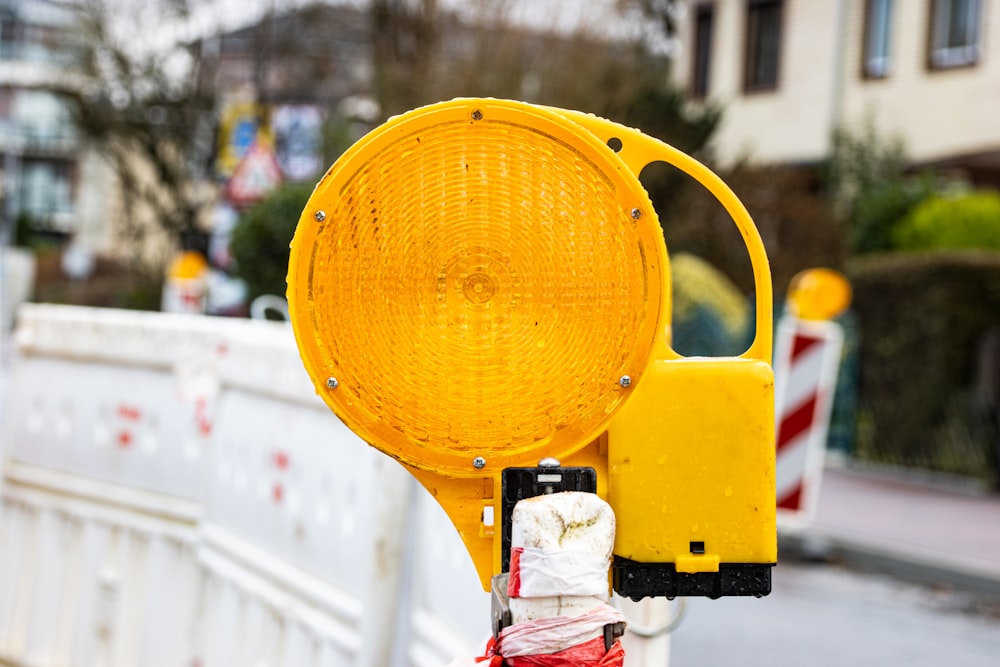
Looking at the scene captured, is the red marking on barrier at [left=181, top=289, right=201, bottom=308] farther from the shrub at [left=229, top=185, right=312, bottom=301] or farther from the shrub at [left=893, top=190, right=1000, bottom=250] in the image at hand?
the shrub at [left=893, top=190, right=1000, bottom=250]

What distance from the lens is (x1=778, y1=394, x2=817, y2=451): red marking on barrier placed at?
9211mm

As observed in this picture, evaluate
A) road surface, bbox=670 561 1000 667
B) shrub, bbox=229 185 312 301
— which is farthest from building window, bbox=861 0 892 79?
road surface, bbox=670 561 1000 667

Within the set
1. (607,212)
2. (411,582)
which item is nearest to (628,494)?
(607,212)

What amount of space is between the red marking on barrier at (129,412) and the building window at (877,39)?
67.3 ft

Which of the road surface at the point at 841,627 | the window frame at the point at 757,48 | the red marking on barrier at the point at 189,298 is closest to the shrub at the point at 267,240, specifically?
the red marking on barrier at the point at 189,298

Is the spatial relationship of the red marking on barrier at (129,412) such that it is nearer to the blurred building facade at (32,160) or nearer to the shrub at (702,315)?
the shrub at (702,315)

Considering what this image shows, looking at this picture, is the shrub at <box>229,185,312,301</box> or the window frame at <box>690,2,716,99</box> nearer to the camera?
the shrub at <box>229,185,312,301</box>

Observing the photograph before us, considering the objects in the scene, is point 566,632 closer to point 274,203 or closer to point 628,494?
point 628,494

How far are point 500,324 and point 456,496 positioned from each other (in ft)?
0.76

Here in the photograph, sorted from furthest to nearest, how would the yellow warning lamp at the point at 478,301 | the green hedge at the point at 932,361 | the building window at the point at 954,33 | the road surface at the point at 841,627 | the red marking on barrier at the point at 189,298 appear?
the building window at the point at 954,33
the red marking on barrier at the point at 189,298
the green hedge at the point at 932,361
the road surface at the point at 841,627
the yellow warning lamp at the point at 478,301

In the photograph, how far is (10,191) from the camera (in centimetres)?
5462

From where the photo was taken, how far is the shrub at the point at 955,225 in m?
18.7

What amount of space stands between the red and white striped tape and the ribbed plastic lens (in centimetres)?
726

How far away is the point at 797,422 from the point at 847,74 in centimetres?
1643
